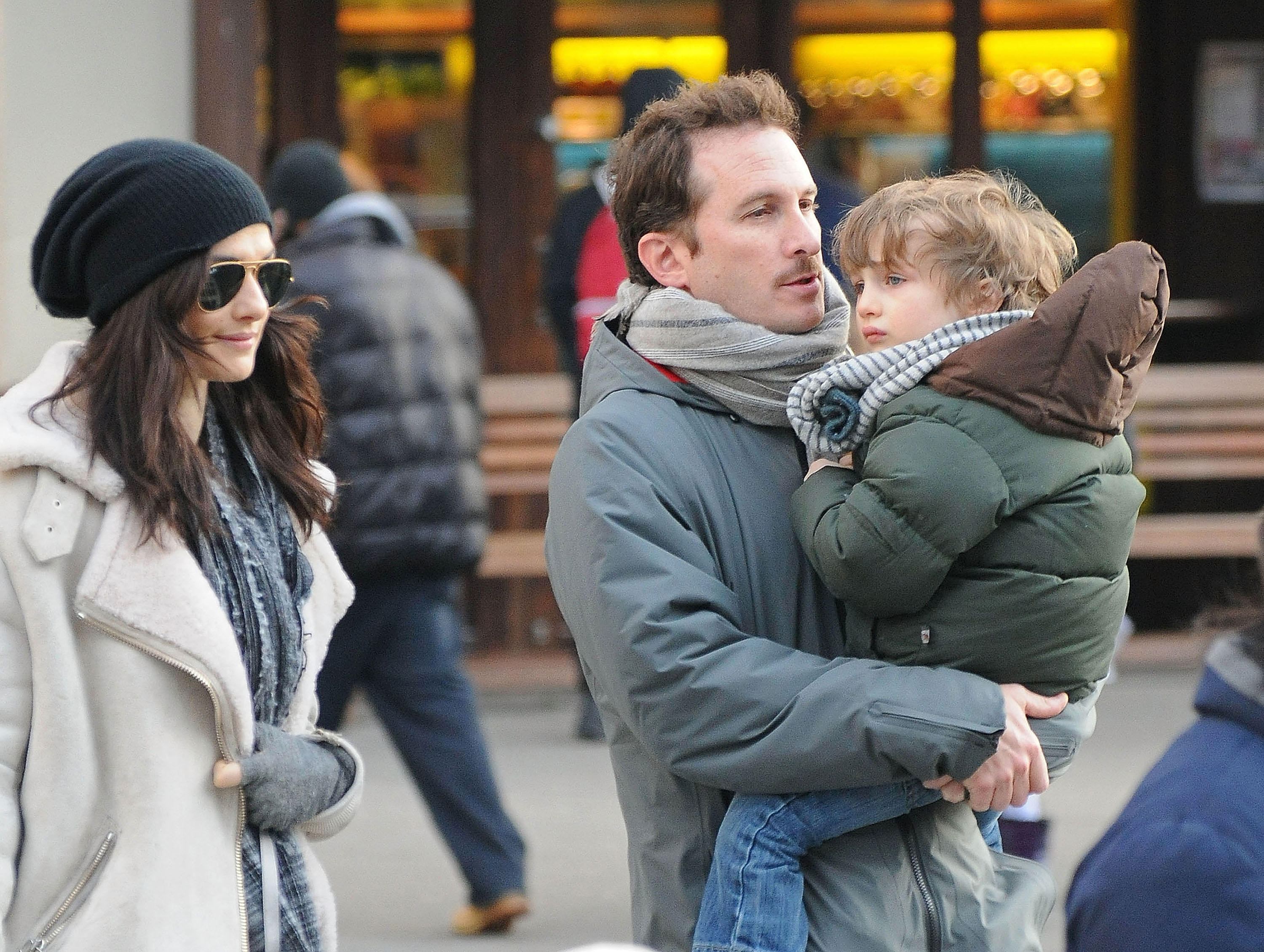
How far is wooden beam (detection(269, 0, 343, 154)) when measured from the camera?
7.72 m

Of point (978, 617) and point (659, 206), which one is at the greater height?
point (659, 206)

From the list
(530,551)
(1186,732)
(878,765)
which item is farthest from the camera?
(530,551)

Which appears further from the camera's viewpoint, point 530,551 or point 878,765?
point 530,551

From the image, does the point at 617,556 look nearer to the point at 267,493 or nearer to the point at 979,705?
the point at 979,705

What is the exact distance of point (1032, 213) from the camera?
8.04 feet

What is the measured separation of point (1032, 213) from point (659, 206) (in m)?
0.53

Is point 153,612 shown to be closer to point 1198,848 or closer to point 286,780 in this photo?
point 286,780

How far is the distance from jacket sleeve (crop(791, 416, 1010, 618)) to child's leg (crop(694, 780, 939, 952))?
9.8 inches

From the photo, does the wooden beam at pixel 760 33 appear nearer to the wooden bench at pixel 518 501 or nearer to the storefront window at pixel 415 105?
the storefront window at pixel 415 105

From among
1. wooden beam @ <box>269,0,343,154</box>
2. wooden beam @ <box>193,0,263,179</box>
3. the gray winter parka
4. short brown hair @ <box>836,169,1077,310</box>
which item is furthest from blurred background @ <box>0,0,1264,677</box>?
the gray winter parka

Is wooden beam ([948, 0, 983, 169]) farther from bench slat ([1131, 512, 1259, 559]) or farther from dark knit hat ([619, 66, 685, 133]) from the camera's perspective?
dark knit hat ([619, 66, 685, 133])

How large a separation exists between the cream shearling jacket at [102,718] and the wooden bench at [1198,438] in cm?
593

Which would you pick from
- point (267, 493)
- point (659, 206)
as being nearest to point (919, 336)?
point (659, 206)

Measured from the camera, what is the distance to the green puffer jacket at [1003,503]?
211 cm
